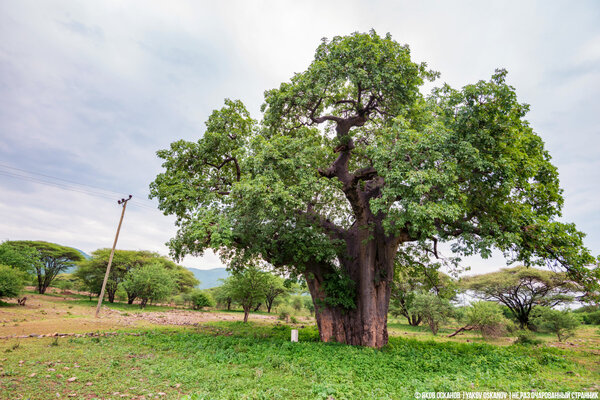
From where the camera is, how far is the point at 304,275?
12.1 meters

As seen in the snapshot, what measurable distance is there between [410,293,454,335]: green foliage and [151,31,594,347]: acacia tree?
13849 millimetres

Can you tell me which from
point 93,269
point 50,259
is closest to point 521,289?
point 93,269

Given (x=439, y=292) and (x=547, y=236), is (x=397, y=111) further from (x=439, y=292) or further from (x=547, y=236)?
(x=439, y=292)

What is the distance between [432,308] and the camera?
24.0 meters

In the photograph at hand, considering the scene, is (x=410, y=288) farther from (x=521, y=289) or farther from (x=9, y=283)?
(x=9, y=283)

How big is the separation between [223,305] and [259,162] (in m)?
44.6

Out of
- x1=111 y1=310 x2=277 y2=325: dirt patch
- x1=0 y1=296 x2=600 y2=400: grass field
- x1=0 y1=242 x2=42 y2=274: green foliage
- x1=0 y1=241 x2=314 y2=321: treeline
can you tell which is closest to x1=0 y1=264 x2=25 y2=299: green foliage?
x1=0 y1=241 x2=314 y2=321: treeline

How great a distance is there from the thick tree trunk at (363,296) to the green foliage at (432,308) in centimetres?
1435

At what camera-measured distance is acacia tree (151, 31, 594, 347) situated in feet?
27.3

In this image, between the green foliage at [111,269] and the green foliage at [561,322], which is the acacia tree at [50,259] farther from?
the green foliage at [561,322]

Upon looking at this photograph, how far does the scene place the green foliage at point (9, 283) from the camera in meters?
20.4

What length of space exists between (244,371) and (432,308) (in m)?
22.0

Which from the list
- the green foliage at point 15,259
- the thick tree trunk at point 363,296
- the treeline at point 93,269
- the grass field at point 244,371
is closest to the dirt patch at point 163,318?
the treeline at point 93,269

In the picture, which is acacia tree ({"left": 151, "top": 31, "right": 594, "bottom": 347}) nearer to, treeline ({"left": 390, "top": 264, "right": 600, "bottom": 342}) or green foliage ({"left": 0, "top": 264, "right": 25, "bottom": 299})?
treeline ({"left": 390, "top": 264, "right": 600, "bottom": 342})
